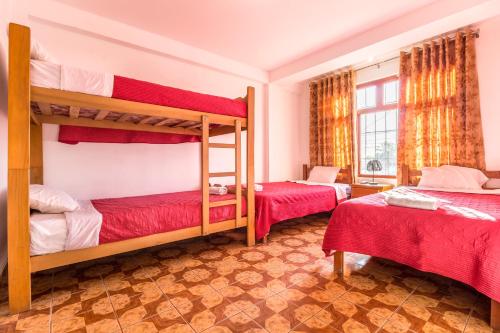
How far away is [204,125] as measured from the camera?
242cm

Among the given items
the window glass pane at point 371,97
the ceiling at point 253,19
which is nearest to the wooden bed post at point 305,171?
the window glass pane at point 371,97

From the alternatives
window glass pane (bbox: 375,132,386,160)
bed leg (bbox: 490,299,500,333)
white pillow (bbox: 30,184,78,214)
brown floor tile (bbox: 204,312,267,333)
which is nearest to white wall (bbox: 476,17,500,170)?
window glass pane (bbox: 375,132,386,160)

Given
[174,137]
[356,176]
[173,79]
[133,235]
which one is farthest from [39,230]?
[356,176]

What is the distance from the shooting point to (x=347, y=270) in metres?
2.20

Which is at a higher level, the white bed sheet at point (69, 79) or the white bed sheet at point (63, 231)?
the white bed sheet at point (69, 79)

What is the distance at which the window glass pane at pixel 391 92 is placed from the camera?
3982 millimetres

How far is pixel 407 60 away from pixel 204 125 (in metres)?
3.30

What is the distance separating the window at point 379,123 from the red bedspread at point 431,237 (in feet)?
6.43

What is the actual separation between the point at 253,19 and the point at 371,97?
251 centimetres

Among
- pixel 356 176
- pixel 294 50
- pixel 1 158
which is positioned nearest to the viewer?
pixel 1 158

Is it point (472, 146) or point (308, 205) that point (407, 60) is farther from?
point (308, 205)

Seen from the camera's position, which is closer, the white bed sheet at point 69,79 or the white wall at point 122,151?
the white bed sheet at point 69,79

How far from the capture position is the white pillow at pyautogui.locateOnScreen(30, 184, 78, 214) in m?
1.72

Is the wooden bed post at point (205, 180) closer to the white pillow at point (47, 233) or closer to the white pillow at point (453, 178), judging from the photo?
the white pillow at point (47, 233)
